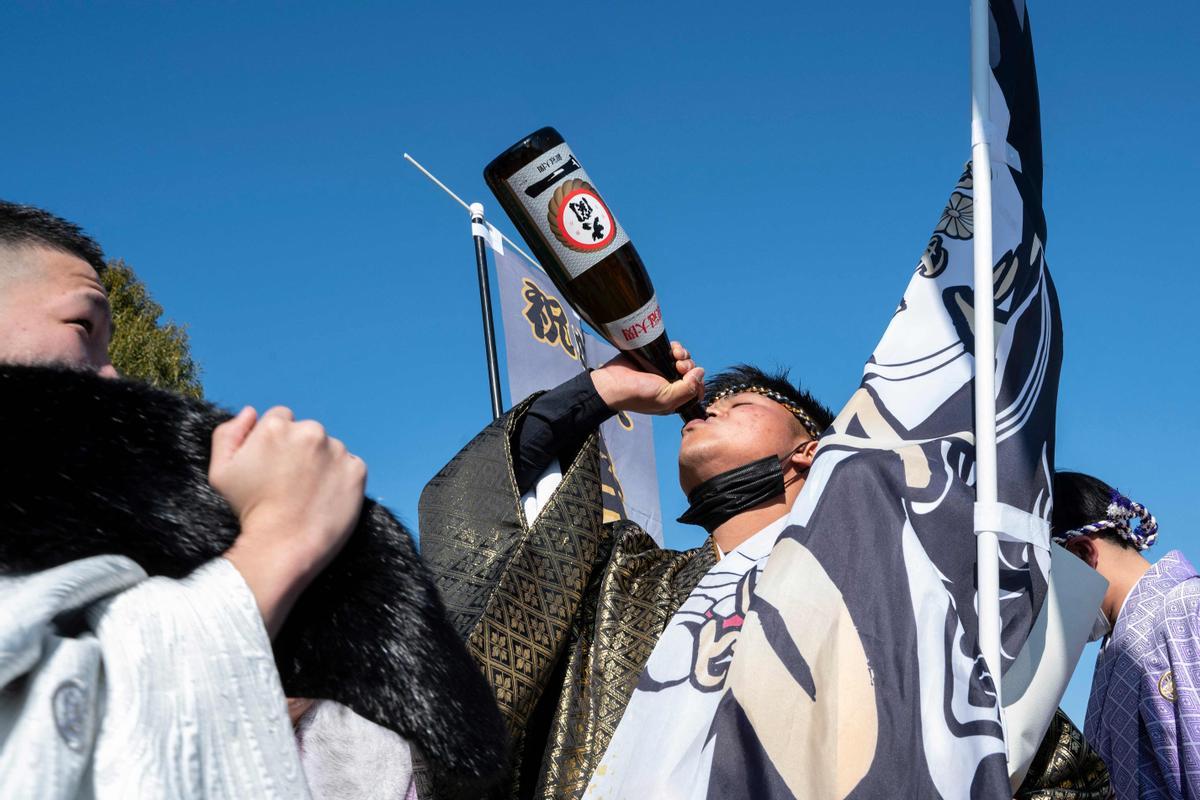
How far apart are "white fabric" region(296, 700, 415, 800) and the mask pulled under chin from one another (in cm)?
150

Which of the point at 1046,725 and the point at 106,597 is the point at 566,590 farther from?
the point at 106,597

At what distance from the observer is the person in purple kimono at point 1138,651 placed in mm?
3758

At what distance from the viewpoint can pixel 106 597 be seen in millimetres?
1020

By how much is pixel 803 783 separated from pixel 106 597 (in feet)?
4.04

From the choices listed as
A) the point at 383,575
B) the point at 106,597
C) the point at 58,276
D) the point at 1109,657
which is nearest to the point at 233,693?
the point at 106,597

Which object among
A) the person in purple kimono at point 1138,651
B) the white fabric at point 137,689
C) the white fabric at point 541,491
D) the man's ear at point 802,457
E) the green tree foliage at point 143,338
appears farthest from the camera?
the green tree foliage at point 143,338

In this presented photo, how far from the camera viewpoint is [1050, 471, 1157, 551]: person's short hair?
165 inches

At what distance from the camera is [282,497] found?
1.16 meters

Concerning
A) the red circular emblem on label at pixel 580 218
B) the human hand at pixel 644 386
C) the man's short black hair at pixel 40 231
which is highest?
the red circular emblem on label at pixel 580 218

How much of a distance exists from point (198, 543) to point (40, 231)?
82 cm

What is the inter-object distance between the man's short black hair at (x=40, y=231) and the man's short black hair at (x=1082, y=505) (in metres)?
3.65

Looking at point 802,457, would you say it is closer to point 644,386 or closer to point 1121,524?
point 644,386

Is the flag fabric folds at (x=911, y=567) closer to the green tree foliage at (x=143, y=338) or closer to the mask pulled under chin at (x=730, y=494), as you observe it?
the mask pulled under chin at (x=730, y=494)

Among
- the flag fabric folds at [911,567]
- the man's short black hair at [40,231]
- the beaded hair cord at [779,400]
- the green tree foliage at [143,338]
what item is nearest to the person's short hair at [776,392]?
the beaded hair cord at [779,400]
